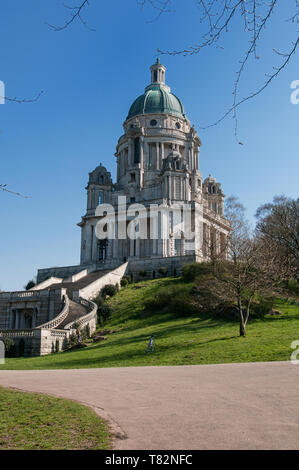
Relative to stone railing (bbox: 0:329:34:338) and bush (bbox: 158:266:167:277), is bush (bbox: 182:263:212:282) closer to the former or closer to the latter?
bush (bbox: 158:266:167:277)

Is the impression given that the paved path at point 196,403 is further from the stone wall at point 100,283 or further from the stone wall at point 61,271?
the stone wall at point 61,271

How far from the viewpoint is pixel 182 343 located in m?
25.8

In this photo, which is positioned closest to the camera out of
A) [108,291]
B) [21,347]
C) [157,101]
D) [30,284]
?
[21,347]

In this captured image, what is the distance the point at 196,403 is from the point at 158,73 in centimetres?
8503

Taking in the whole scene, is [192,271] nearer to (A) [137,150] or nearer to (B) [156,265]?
(B) [156,265]

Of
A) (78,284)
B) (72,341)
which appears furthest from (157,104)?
(72,341)

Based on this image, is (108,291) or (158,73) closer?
(108,291)

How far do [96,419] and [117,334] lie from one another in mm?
25585

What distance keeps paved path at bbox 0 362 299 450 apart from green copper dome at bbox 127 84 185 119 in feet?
224

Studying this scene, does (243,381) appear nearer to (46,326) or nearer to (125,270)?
(46,326)

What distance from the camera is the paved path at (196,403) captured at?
24.7 ft

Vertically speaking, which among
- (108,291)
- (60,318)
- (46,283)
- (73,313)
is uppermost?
(46,283)

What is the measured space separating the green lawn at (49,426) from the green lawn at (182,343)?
36.4 ft

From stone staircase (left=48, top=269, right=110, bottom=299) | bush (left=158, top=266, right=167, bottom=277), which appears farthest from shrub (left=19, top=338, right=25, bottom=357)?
bush (left=158, top=266, right=167, bottom=277)
